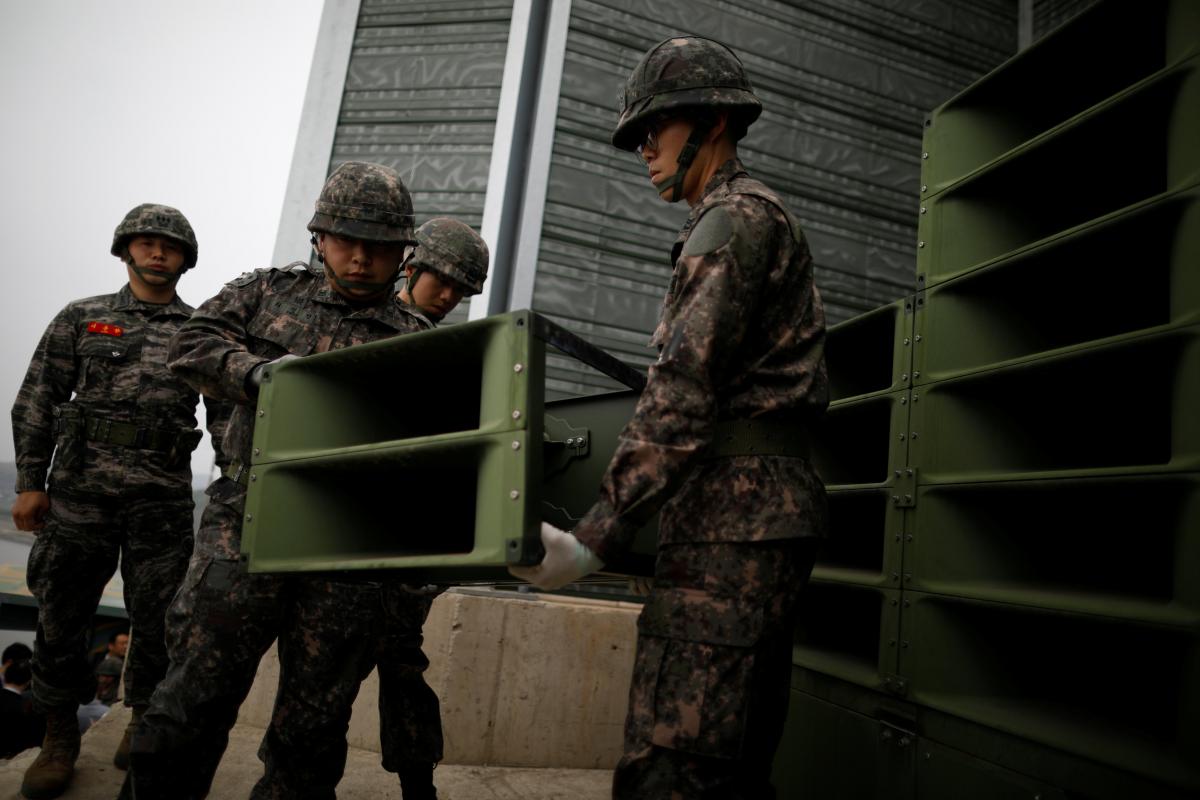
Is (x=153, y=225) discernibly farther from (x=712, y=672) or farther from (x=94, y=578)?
(x=712, y=672)

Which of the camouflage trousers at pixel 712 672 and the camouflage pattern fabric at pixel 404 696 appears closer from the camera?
the camouflage trousers at pixel 712 672

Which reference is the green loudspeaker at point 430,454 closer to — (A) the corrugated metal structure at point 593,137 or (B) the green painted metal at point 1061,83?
(B) the green painted metal at point 1061,83

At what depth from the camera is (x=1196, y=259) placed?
1854 millimetres

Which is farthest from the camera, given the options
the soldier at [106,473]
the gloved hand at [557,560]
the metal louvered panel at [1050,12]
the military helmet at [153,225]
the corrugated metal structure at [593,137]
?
the metal louvered panel at [1050,12]

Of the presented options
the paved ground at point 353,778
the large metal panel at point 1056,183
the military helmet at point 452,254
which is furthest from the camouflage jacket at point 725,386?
the paved ground at point 353,778

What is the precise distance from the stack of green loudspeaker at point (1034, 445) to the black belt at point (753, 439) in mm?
777

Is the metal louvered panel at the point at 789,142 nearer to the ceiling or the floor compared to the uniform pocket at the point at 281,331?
nearer to the ceiling

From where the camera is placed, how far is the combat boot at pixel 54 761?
3.04 metres

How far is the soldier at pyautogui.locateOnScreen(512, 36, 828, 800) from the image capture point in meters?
1.60

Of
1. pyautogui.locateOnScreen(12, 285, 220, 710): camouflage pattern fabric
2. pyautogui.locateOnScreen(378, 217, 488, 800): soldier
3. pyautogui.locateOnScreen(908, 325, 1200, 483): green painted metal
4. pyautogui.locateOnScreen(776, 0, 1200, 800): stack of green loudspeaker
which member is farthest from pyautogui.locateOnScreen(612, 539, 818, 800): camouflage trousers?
pyautogui.locateOnScreen(12, 285, 220, 710): camouflage pattern fabric

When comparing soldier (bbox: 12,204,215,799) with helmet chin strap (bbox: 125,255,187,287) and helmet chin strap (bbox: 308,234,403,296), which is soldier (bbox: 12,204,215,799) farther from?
helmet chin strap (bbox: 308,234,403,296)

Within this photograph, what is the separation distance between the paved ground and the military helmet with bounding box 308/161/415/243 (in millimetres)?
2180

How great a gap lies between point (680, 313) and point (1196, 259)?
1154 mm

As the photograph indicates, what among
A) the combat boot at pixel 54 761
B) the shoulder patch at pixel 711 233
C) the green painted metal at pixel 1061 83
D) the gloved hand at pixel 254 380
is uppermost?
the green painted metal at pixel 1061 83
